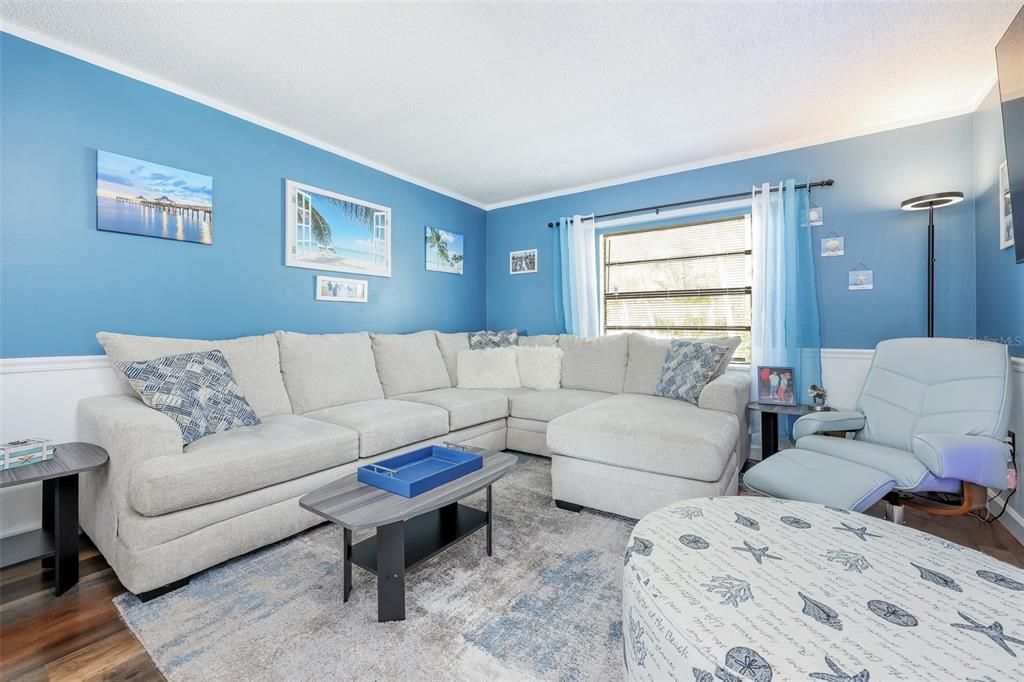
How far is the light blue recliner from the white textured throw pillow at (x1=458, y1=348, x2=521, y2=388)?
2.16 meters

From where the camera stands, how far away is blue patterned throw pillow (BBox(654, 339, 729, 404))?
9.63 feet

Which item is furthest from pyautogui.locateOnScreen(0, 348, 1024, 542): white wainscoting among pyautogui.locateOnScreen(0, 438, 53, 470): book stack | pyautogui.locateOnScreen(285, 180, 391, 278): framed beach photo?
pyautogui.locateOnScreen(285, 180, 391, 278): framed beach photo

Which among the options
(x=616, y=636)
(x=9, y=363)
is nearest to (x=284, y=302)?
(x=9, y=363)

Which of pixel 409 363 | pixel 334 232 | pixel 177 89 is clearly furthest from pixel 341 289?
pixel 177 89

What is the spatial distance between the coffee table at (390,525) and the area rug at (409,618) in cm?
13

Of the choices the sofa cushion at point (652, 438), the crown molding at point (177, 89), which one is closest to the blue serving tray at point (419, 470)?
the sofa cushion at point (652, 438)

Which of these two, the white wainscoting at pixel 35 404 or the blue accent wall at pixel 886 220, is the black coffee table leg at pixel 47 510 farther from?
the blue accent wall at pixel 886 220

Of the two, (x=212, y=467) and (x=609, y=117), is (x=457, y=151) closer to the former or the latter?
(x=609, y=117)

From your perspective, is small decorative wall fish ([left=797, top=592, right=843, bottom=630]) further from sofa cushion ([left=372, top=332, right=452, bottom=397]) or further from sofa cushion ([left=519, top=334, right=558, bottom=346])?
sofa cushion ([left=519, top=334, right=558, bottom=346])

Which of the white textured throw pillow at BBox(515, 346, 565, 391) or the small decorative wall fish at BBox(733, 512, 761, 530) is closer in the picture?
the small decorative wall fish at BBox(733, 512, 761, 530)

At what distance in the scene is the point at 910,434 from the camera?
203cm

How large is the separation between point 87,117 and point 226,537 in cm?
225

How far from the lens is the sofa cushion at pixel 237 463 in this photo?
1.60m

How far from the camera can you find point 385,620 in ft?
4.83
